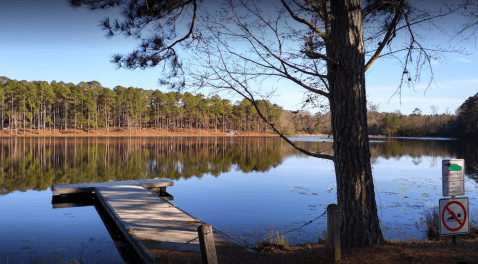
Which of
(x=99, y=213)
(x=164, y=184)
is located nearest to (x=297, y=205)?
(x=164, y=184)

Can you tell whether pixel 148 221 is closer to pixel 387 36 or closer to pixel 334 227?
pixel 334 227

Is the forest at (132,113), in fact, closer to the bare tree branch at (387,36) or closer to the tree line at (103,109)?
the tree line at (103,109)

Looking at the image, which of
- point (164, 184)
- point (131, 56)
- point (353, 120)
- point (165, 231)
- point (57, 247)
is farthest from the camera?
point (164, 184)

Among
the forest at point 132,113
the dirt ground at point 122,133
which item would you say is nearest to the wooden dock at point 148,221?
the forest at point 132,113

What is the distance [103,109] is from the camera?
69.8 metres

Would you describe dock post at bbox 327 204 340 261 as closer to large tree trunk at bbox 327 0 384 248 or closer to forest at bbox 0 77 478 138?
large tree trunk at bbox 327 0 384 248

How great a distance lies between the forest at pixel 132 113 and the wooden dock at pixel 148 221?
36.3m

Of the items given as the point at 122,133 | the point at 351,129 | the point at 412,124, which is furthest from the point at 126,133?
the point at 351,129

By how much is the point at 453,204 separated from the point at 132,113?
6824 cm

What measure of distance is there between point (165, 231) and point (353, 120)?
12.6ft

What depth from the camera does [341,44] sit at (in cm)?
473

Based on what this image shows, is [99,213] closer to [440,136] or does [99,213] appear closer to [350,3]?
[350,3]

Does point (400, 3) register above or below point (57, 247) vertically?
above

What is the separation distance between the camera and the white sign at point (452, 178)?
4625mm
